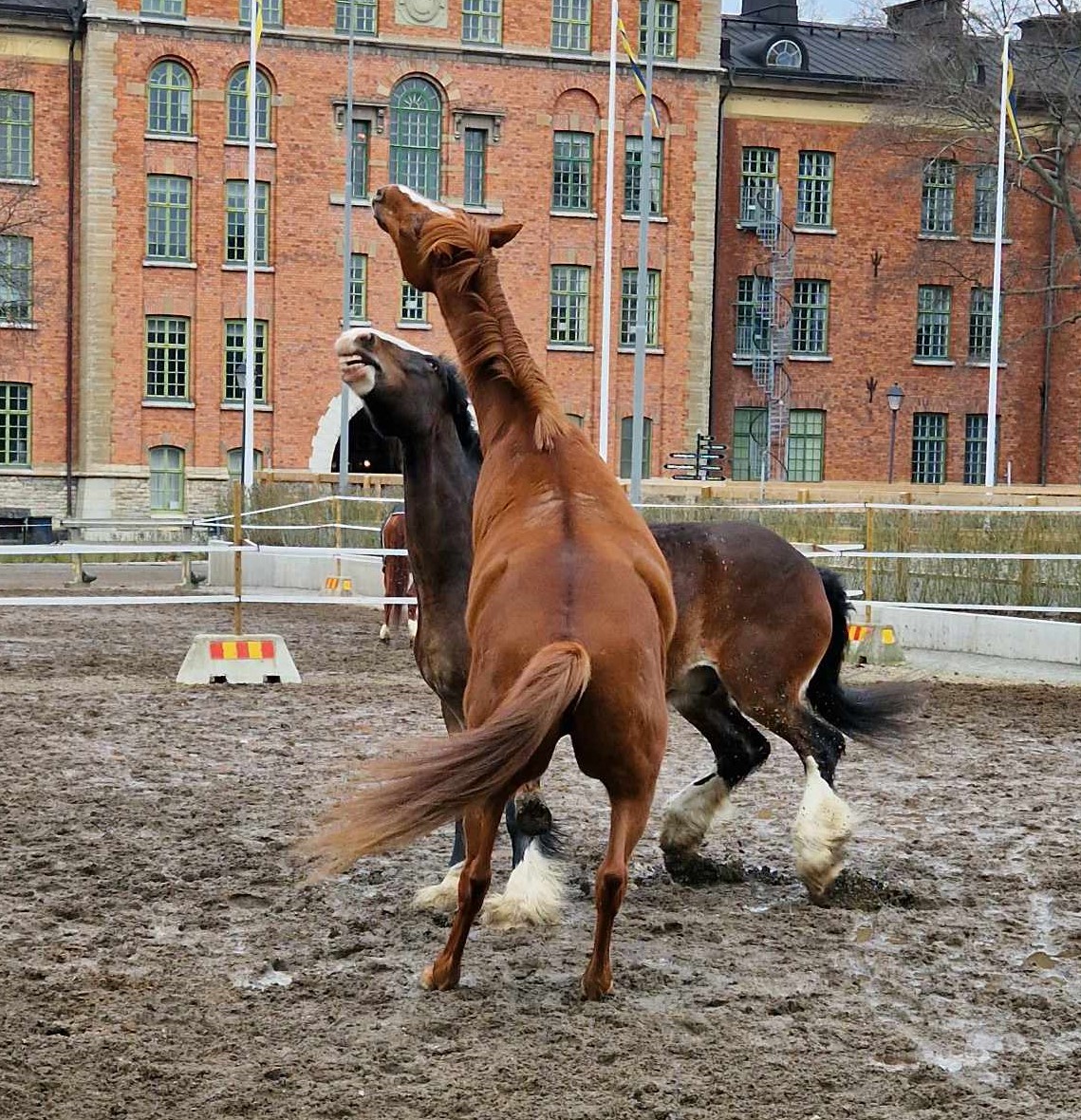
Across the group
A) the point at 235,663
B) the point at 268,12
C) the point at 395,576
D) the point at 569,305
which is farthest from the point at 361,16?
the point at 235,663

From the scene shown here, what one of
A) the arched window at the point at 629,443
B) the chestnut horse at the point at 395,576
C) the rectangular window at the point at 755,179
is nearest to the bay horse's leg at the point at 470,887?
the chestnut horse at the point at 395,576

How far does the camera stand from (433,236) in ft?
19.4

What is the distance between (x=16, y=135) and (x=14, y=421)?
7.43 meters

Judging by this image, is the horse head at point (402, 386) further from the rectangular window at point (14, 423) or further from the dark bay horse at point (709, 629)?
the rectangular window at point (14, 423)

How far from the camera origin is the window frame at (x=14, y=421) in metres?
44.2

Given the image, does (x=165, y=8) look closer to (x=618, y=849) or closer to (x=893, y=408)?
(x=893, y=408)

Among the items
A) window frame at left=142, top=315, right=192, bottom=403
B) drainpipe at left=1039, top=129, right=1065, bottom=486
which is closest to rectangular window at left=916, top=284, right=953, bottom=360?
drainpipe at left=1039, top=129, right=1065, bottom=486

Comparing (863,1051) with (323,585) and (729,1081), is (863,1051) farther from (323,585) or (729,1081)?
(323,585)

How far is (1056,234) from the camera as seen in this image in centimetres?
5000

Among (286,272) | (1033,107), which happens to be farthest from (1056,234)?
(286,272)

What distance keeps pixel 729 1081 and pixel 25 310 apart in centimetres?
4166

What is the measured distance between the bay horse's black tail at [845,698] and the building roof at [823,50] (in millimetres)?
42435

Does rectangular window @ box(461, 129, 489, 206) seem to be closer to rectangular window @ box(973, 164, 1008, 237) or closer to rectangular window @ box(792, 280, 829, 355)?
rectangular window @ box(792, 280, 829, 355)

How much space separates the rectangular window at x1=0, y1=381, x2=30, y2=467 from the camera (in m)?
44.2
